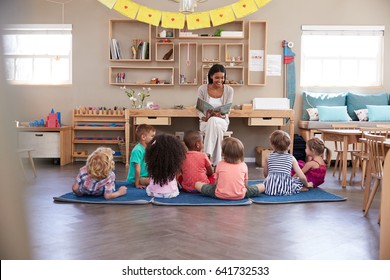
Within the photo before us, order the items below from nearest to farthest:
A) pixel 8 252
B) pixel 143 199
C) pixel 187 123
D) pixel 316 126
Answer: pixel 8 252
pixel 143 199
pixel 316 126
pixel 187 123

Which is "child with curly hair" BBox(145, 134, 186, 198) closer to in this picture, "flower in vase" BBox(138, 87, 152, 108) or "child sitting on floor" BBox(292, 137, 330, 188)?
"child sitting on floor" BBox(292, 137, 330, 188)

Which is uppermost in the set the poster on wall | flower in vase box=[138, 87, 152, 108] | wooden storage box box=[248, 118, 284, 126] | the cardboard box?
the poster on wall

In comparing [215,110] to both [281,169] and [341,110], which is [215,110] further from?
[341,110]

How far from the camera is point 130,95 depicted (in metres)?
6.61

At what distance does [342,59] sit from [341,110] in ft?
3.11

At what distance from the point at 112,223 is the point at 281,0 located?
5238 millimetres

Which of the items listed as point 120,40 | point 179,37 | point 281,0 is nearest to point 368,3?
point 281,0

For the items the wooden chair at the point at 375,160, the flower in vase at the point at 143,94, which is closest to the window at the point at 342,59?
the flower in vase at the point at 143,94

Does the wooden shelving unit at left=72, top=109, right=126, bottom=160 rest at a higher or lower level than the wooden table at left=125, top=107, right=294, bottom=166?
lower

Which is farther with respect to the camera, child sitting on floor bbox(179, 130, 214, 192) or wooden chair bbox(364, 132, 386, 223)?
child sitting on floor bbox(179, 130, 214, 192)

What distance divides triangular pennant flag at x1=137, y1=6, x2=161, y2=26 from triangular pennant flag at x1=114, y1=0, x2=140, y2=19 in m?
0.09

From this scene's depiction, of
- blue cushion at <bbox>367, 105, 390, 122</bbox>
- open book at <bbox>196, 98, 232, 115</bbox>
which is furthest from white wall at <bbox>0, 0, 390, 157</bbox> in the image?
open book at <bbox>196, 98, 232, 115</bbox>

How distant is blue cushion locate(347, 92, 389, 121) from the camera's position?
6730 millimetres
